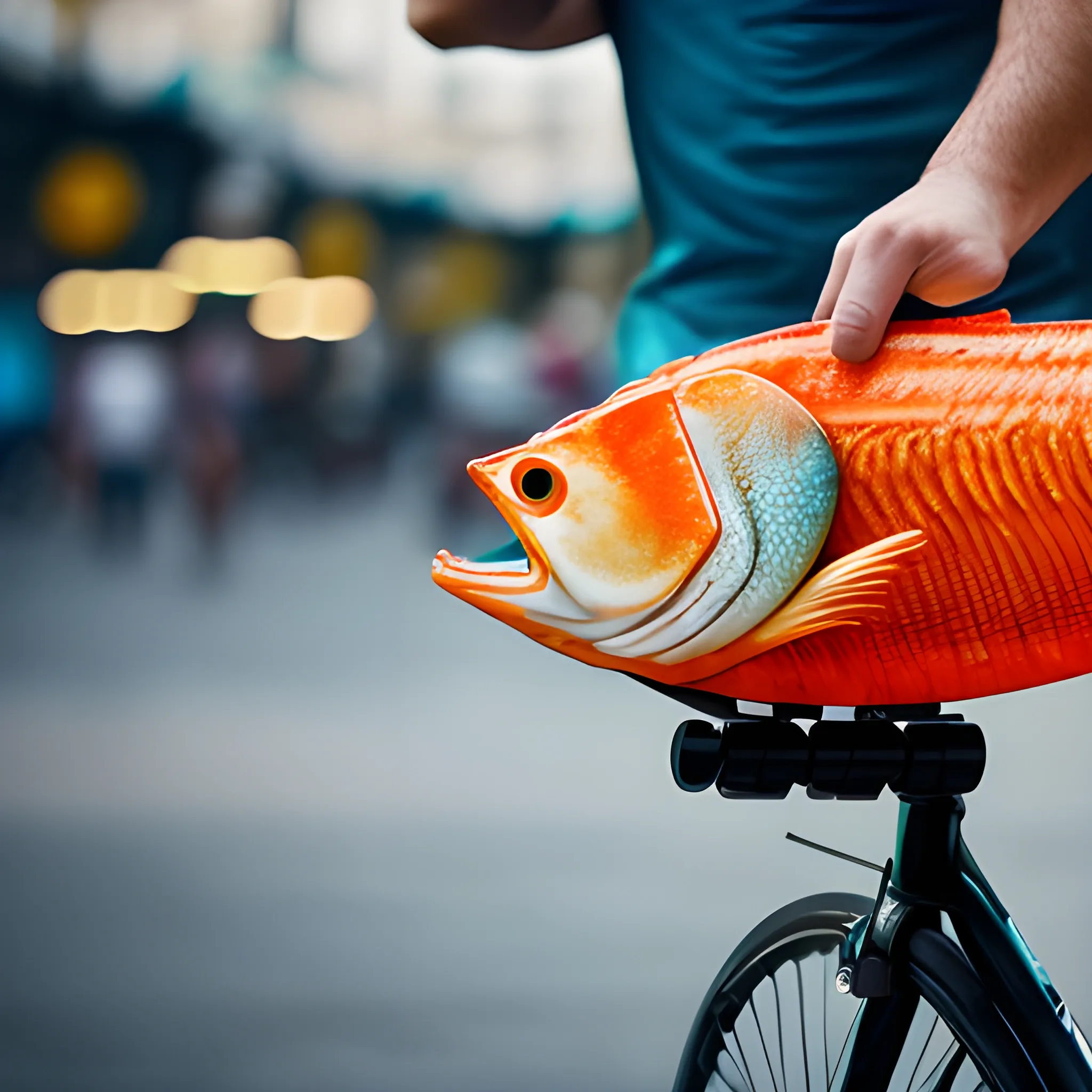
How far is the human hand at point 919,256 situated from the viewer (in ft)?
1.77

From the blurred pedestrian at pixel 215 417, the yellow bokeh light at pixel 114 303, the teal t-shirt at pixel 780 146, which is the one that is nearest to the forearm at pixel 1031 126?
the teal t-shirt at pixel 780 146

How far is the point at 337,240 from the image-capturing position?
5.78 metres

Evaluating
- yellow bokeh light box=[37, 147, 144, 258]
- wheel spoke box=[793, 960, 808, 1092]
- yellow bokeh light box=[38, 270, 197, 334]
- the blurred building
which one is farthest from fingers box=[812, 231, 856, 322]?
yellow bokeh light box=[37, 147, 144, 258]

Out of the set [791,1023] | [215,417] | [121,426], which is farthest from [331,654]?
[791,1023]

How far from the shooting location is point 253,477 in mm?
6195

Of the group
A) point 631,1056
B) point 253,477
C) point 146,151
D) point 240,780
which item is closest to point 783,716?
point 631,1056

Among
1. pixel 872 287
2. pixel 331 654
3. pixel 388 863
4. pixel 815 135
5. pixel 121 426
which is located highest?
pixel 121 426

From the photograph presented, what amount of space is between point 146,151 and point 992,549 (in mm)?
5412

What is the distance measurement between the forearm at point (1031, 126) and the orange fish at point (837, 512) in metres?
0.08

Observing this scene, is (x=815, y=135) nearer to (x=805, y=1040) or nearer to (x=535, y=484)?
(x=535, y=484)

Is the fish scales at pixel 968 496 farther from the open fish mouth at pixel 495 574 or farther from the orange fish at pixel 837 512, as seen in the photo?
the open fish mouth at pixel 495 574

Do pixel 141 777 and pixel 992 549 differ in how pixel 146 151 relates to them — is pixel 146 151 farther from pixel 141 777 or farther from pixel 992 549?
pixel 992 549

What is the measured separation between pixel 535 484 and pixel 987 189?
0.85 feet

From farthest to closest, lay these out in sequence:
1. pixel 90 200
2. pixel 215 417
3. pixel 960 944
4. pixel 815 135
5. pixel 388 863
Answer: pixel 90 200 → pixel 215 417 → pixel 388 863 → pixel 815 135 → pixel 960 944
